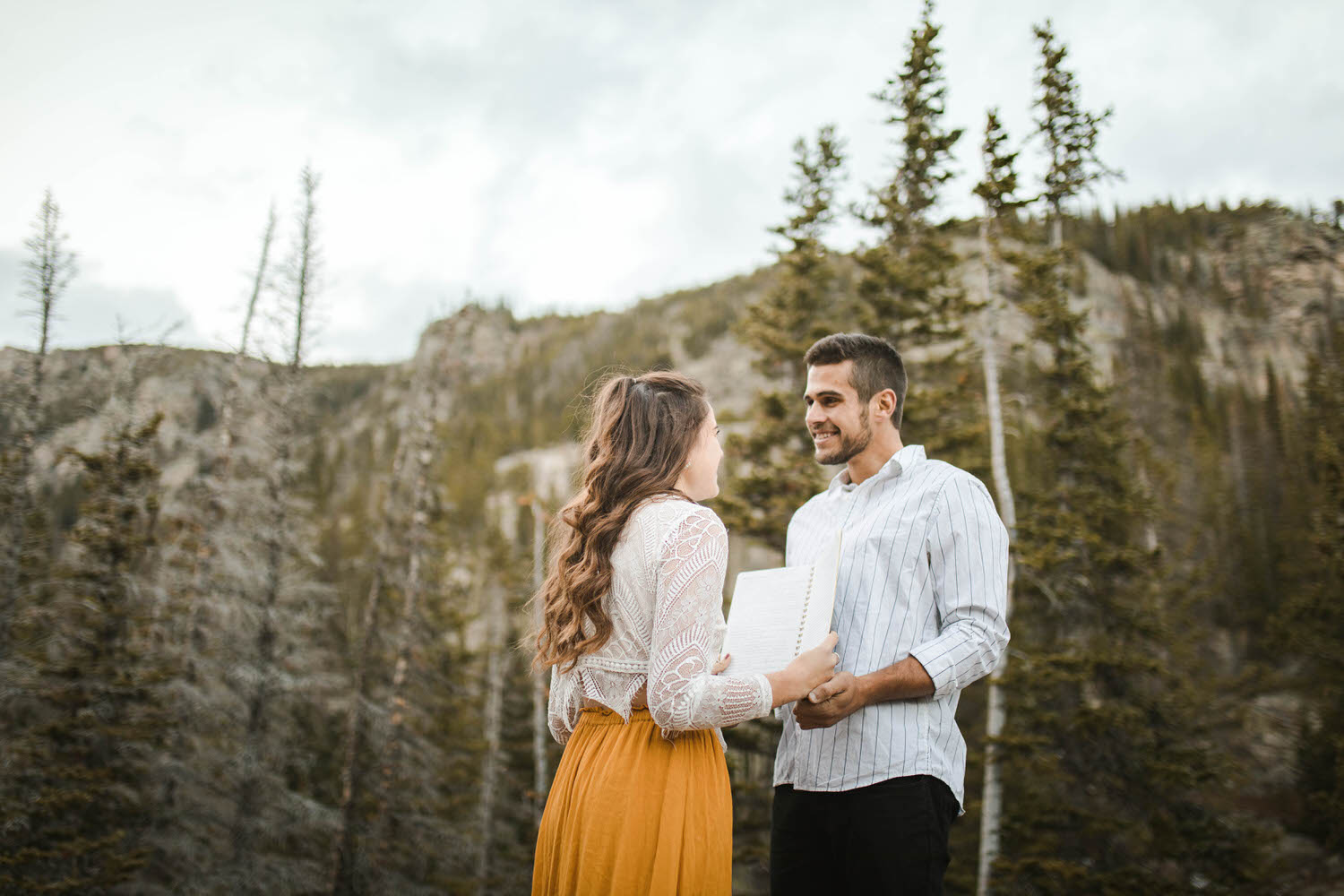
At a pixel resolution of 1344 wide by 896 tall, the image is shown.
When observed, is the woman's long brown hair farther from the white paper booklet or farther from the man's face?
the man's face

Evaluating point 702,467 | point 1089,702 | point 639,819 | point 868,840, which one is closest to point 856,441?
point 702,467

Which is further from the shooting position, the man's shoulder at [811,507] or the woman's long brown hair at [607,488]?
the man's shoulder at [811,507]

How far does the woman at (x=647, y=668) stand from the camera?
8.04 ft

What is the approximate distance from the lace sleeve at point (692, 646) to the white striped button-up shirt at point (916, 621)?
66cm

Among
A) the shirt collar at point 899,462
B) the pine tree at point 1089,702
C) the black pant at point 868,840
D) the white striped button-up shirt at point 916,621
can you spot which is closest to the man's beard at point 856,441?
the shirt collar at point 899,462

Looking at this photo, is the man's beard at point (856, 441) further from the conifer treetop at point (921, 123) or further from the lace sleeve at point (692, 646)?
the conifer treetop at point (921, 123)

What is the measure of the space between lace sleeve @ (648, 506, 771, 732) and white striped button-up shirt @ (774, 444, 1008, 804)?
26.1 inches

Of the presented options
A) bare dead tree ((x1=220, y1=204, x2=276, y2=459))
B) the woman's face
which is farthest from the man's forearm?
bare dead tree ((x1=220, y1=204, x2=276, y2=459))

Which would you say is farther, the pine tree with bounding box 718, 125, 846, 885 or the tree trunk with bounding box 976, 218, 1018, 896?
the pine tree with bounding box 718, 125, 846, 885

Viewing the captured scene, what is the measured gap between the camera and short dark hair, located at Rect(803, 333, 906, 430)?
135 inches

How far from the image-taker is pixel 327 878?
55.2 ft

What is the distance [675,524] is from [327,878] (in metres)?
18.4

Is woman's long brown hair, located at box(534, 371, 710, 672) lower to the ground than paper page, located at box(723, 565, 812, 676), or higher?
higher

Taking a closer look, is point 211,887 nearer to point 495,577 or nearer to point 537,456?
point 495,577
